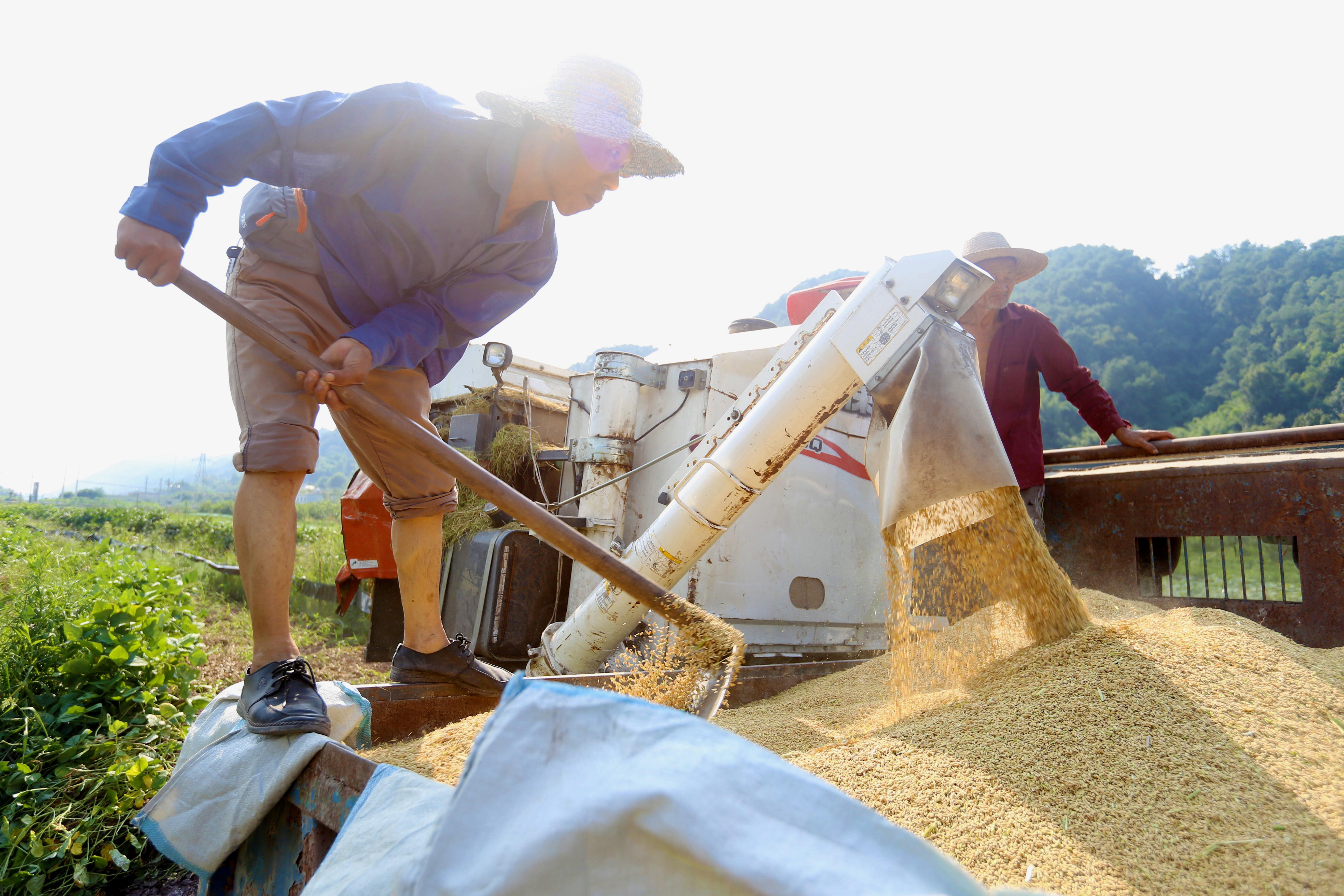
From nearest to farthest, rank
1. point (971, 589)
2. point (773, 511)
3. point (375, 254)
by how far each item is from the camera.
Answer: point (375, 254) < point (971, 589) < point (773, 511)

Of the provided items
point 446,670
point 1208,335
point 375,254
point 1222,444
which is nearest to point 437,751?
point 446,670

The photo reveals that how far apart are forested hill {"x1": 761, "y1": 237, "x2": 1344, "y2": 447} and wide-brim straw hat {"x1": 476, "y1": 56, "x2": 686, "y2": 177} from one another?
30.3 m

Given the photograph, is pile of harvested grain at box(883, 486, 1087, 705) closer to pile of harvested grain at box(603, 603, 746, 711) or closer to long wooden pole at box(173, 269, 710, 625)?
pile of harvested grain at box(603, 603, 746, 711)

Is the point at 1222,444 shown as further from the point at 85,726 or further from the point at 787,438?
the point at 85,726

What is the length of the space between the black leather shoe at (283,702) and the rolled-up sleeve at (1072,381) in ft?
9.32

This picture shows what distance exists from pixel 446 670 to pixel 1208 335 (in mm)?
44162

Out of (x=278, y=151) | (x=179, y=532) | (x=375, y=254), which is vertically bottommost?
(x=179, y=532)

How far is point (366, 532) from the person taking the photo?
3.32m

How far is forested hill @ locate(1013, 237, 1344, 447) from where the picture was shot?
30016 mm

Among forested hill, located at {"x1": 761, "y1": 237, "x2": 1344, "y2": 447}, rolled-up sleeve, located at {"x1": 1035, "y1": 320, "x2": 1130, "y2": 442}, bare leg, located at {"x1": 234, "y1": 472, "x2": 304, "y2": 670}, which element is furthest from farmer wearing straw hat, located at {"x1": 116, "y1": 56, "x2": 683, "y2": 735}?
forested hill, located at {"x1": 761, "y1": 237, "x2": 1344, "y2": 447}

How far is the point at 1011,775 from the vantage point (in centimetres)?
121

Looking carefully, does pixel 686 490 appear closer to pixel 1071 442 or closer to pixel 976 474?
pixel 976 474

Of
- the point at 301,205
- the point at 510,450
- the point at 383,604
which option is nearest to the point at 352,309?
the point at 301,205

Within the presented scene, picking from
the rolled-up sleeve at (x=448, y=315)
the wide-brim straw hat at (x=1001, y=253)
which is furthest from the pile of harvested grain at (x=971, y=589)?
the wide-brim straw hat at (x=1001, y=253)
